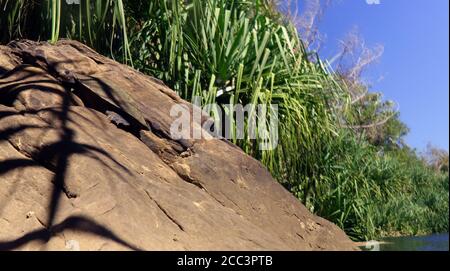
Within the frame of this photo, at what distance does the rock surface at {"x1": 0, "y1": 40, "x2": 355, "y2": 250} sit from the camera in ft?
8.72

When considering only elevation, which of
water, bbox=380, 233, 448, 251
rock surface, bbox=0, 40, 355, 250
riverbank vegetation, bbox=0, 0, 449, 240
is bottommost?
water, bbox=380, 233, 448, 251

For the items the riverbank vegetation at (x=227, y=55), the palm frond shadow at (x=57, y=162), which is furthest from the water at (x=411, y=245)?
the palm frond shadow at (x=57, y=162)

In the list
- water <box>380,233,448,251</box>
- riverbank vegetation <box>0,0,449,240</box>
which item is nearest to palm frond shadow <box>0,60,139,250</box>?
riverbank vegetation <box>0,0,449,240</box>

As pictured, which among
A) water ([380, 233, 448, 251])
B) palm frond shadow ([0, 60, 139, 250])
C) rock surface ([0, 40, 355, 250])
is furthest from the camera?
water ([380, 233, 448, 251])

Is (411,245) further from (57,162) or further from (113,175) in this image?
(57,162)

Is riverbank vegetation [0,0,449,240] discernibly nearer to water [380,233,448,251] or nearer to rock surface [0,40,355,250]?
rock surface [0,40,355,250]

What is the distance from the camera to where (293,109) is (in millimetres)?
5812

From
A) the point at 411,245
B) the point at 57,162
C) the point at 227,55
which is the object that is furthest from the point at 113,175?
the point at 411,245

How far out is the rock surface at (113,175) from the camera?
266 centimetres

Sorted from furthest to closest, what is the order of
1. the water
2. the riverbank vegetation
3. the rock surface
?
the water, the riverbank vegetation, the rock surface

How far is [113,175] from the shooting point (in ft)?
9.91

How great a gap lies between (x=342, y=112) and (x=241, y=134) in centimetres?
231

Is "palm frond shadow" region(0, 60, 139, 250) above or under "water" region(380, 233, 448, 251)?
above

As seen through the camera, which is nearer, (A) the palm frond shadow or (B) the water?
(A) the palm frond shadow
